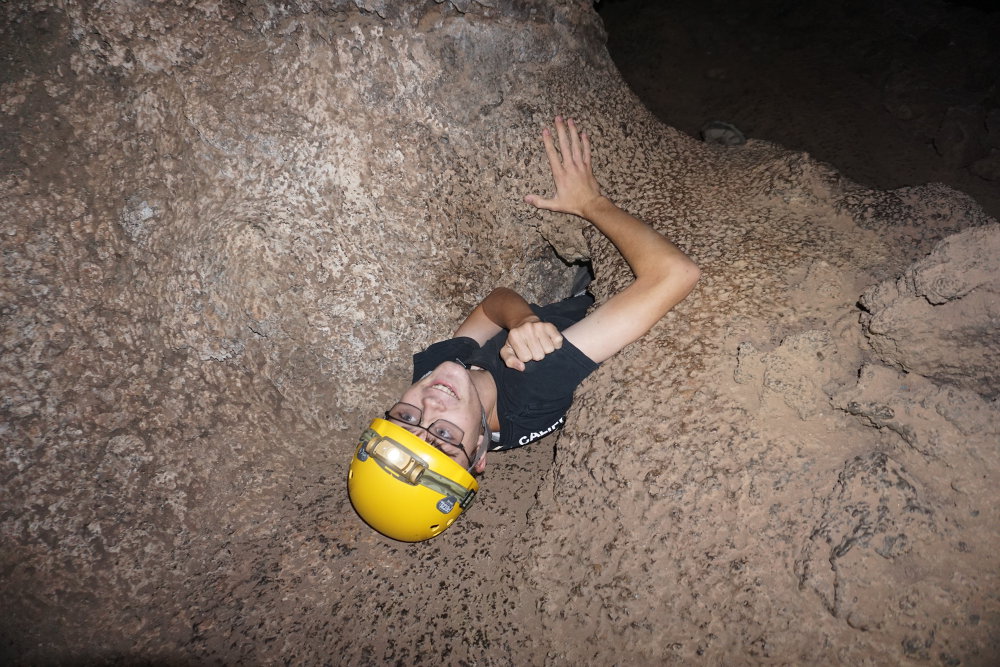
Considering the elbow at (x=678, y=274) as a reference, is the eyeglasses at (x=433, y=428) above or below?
below

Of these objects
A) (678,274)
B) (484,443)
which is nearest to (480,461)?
(484,443)

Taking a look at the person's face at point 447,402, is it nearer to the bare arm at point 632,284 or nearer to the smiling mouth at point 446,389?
the smiling mouth at point 446,389

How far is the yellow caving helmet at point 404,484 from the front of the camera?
188cm

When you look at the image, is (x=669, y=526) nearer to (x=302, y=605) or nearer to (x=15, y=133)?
(x=302, y=605)

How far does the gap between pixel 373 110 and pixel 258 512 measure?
163 centimetres

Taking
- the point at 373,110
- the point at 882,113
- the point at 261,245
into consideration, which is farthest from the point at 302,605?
the point at 882,113

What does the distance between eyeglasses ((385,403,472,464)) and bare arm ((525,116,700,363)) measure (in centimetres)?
56

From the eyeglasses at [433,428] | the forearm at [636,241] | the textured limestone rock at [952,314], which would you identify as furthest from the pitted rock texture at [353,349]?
the eyeglasses at [433,428]

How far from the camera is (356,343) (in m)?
2.11

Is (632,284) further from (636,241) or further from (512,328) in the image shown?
(512,328)

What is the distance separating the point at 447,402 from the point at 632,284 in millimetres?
804

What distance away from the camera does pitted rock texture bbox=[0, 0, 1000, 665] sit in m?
1.58

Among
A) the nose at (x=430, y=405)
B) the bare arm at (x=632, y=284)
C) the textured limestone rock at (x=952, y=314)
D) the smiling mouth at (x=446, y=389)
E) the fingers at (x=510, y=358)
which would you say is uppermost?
the textured limestone rock at (x=952, y=314)

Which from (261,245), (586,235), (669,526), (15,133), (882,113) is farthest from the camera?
(882,113)
